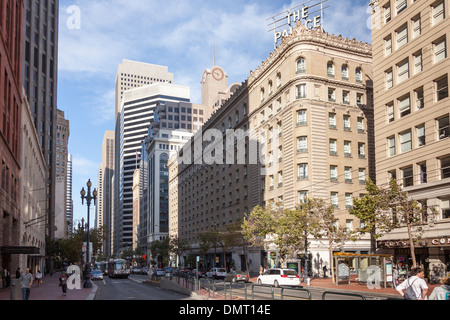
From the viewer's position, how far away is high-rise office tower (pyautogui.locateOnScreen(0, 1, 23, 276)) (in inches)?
1634

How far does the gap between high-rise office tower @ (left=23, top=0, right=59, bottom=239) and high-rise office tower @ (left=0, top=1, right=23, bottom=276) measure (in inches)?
1959

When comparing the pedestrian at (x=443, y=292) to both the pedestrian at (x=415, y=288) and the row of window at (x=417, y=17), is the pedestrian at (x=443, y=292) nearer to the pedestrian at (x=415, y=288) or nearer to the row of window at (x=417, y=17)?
the pedestrian at (x=415, y=288)

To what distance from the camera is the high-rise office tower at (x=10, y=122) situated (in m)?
41.5

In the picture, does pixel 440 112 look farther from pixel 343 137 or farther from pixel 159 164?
pixel 159 164

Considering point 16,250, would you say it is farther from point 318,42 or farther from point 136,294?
point 318,42

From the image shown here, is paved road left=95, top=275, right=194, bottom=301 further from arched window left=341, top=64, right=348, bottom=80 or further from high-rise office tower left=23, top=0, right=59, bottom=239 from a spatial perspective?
high-rise office tower left=23, top=0, right=59, bottom=239

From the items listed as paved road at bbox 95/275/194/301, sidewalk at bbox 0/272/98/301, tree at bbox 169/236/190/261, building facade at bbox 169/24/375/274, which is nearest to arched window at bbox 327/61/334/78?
building facade at bbox 169/24/375/274

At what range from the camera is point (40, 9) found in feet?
353

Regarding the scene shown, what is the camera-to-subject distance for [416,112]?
4116cm

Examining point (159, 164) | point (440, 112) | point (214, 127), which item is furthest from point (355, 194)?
point (159, 164)

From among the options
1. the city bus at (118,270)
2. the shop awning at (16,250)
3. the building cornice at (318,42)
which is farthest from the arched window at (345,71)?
the city bus at (118,270)

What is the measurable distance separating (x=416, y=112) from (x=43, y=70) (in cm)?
9088

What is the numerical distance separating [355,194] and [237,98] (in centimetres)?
2938

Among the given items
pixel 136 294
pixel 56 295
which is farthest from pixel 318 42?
pixel 56 295
